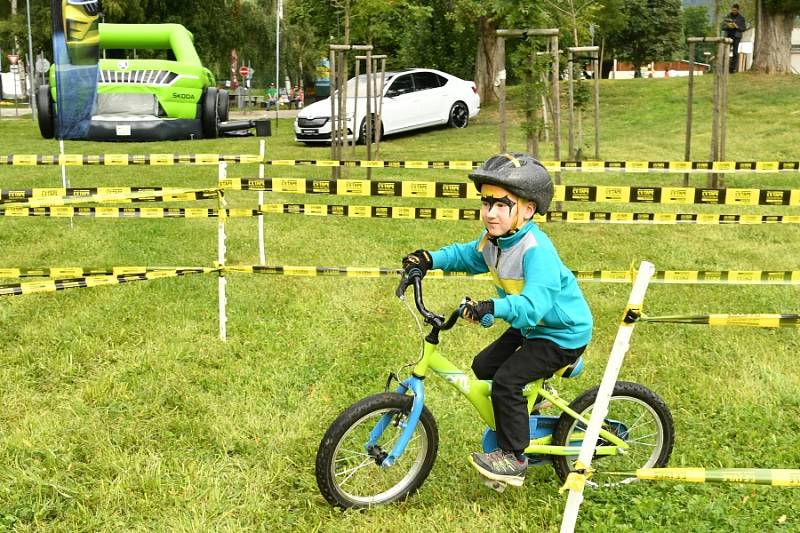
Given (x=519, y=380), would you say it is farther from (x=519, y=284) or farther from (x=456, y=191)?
(x=456, y=191)

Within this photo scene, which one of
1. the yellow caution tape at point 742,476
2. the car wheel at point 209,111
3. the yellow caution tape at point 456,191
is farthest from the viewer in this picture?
the car wheel at point 209,111

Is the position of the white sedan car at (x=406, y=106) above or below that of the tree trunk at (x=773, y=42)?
below

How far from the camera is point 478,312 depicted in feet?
10.1

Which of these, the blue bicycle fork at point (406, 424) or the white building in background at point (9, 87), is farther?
the white building in background at point (9, 87)

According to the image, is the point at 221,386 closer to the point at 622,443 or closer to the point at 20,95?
the point at 622,443

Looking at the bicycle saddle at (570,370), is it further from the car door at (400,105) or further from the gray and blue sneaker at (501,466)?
the car door at (400,105)

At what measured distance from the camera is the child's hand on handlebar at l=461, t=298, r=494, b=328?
3.07 m

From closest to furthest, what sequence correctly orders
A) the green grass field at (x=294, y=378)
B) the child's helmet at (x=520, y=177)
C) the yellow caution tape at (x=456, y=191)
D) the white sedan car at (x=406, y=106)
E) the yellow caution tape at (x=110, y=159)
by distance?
the child's helmet at (x=520, y=177), the green grass field at (x=294, y=378), the yellow caution tape at (x=456, y=191), the yellow caution tape at (x=110, y=159), the white sedan car at (x=406, y=106)

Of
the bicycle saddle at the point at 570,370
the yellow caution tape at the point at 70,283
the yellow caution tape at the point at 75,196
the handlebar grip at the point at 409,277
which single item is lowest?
the bicycle saddle at the point at 570,370

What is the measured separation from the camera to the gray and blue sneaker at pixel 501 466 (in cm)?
358

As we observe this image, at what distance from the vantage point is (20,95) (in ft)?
155

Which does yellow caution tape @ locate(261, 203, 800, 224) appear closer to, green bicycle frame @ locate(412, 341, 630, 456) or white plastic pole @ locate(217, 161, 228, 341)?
white plastic pole @ locate(217, 161, 228, 341)

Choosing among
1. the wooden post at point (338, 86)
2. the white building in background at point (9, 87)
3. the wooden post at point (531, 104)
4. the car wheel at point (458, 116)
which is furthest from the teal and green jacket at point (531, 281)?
the white building in background at point (9, 87)

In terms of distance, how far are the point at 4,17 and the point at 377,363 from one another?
48985 mm
